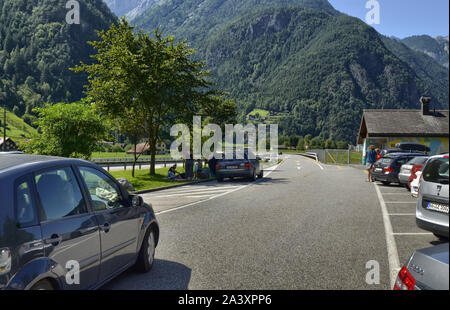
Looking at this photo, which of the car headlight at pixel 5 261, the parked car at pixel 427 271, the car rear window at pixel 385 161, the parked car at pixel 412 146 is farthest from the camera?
the parked car at pixel 412 146

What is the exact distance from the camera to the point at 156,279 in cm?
495

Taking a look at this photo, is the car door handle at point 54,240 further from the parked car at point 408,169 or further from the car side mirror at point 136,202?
the parked car at point 408,169

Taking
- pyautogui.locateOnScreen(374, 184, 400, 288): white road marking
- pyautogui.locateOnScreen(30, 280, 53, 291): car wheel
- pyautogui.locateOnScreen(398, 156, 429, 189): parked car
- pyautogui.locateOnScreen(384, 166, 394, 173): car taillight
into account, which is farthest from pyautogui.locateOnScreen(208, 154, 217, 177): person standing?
pyautogui.locateOnScreen(30, 280, 53, 291): car wheel

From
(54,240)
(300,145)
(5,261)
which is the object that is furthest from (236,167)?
(300,145)

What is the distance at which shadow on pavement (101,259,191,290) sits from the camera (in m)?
4.63

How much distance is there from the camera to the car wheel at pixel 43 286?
10.1 ft

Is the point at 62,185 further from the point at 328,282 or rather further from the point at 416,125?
the point at 416,125

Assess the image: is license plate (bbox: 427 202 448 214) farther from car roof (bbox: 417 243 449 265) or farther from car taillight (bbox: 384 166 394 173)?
car taillight (bbox: 384 166 394 173)

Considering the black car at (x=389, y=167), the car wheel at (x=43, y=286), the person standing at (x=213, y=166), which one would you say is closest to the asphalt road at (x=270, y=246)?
the car wheel at (x=43, y=286)

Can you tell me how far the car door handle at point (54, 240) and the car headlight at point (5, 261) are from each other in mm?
387

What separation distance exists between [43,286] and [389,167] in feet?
60.8

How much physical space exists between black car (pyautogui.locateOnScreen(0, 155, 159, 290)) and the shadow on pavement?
0.23 meters

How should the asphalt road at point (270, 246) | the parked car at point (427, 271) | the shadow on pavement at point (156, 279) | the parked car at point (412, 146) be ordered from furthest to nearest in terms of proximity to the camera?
the parked car at point (412, 146), the asphalt road at point (270, 246), the shadow on pavement at point (156, 279), the parked car at point (427, 271)
